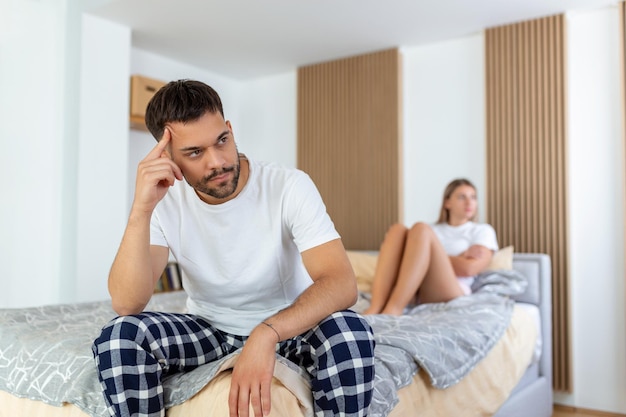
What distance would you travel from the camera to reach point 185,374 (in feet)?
4.71

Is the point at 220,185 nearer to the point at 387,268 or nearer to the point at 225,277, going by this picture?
the point at 225,277

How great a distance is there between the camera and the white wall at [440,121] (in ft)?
12.6

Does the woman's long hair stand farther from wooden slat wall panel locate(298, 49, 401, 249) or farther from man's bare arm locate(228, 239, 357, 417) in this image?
man's bare arm locate(228, 239, 357, 417)

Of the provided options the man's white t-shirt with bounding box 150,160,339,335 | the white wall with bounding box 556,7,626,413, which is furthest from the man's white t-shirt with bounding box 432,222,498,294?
the man's white t-shirt with bounding box 150,160,339,335

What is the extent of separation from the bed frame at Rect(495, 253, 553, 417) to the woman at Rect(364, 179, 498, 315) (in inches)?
8.3

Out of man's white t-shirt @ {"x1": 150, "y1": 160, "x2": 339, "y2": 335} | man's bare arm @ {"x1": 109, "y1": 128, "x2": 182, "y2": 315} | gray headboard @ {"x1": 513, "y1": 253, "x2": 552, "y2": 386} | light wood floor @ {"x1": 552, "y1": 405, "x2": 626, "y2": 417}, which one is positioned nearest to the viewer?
man's bare arm @ {"x1": 109, "y1": 128, "x2": 182, "y2": 315}

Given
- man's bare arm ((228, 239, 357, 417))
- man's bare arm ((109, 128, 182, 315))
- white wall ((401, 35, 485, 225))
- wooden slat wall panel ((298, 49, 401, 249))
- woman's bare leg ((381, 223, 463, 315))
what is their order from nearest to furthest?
1. man's bare arm ((228, 239, 357, 417))
2. man's bare arm ((109, 128, 182, 315))
3. woman's bare leg ((381, 223, 463, 315))
4. white wall ((401, 35, 485, 225))
5. wooden slat wall panel ((298, 49, 401, 249))

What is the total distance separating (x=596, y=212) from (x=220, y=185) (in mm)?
2590

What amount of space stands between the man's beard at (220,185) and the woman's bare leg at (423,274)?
1329 mm

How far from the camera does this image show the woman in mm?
2725

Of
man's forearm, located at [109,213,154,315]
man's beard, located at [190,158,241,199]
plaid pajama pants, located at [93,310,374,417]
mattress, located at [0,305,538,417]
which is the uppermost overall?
man's beard, located at [190,158,241,199]

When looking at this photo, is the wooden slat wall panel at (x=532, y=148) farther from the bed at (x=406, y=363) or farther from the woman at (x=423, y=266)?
the woman at (x=423, y=266)

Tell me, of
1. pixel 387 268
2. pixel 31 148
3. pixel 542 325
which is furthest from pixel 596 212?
pixel 31 148

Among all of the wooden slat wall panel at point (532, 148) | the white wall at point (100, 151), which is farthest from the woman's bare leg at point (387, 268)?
the white wall at point (100, 151)
